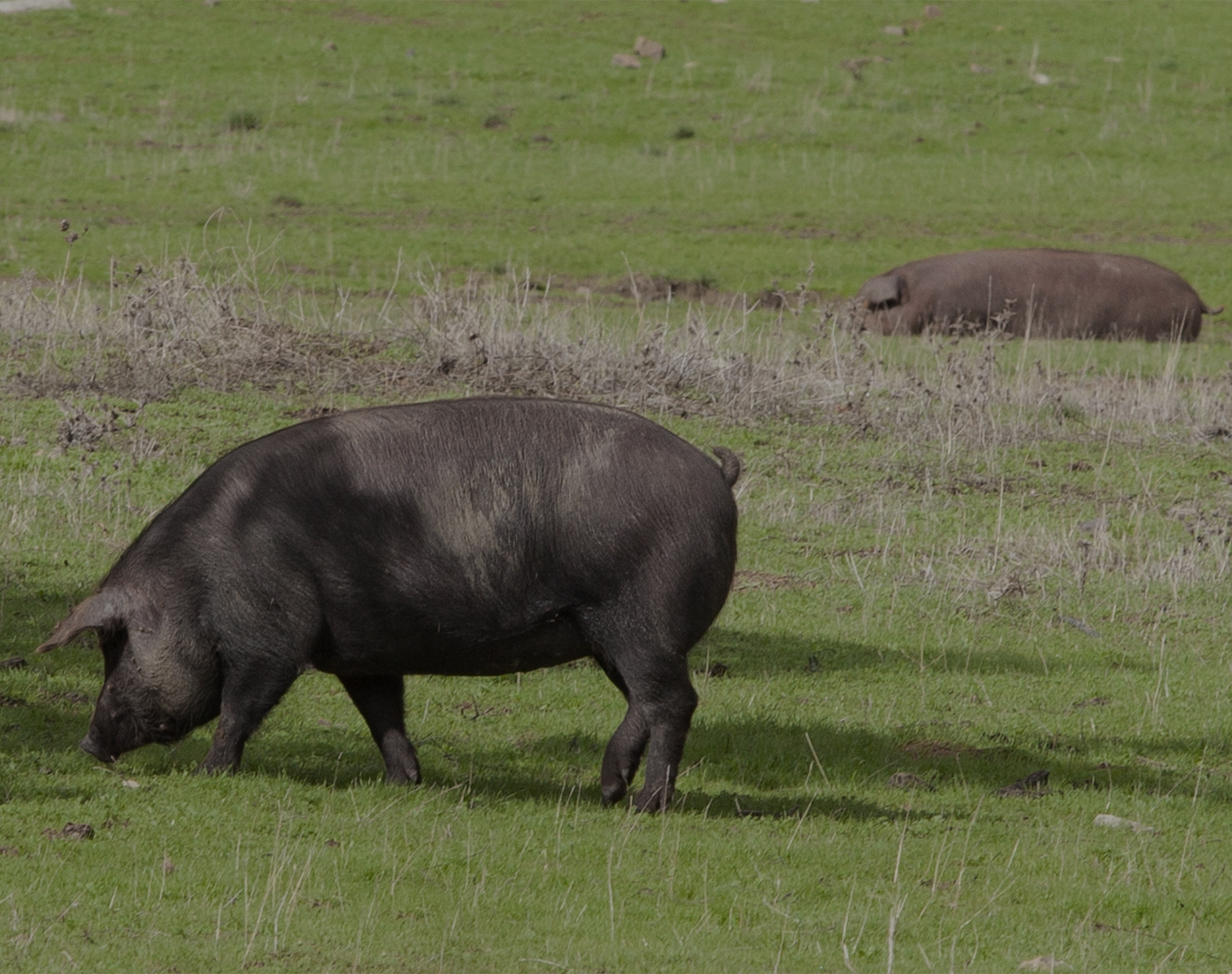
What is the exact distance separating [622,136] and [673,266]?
35.5 ft

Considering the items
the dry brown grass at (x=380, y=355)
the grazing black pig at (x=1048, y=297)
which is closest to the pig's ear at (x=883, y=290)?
the grazing black pig at (x=1048, y=297)

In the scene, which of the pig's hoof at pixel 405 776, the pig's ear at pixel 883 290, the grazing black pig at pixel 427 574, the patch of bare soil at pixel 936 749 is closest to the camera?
the grazing black pig at pixel 427 574

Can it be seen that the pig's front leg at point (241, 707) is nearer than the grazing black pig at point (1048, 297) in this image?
Yes

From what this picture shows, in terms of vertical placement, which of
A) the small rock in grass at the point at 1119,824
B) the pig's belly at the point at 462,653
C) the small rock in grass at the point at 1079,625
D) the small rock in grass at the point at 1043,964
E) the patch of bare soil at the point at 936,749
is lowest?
the small rock in grass at the point at 1079,625

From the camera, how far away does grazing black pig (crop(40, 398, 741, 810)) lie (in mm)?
6871

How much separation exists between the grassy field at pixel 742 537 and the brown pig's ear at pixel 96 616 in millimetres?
589

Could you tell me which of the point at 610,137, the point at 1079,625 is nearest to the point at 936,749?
the point at 1079,625

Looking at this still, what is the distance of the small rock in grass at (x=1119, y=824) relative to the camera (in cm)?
730

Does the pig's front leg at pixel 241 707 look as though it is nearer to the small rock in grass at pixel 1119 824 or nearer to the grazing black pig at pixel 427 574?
the grazing black pig at pixel 427 574

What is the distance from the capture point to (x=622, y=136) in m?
34.1

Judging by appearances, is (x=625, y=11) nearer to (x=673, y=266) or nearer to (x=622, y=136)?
(x=622, y=136)

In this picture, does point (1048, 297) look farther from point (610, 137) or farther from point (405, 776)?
point (405, 776)

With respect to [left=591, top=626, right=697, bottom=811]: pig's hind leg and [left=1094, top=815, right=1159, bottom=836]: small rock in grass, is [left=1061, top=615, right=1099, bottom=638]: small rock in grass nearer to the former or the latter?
[left=1094, top=815, right=1159, bottom=836]: small rock in grass

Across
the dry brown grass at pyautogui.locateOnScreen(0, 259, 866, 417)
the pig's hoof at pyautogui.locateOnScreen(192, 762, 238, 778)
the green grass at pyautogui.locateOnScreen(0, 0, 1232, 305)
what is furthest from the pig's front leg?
the green grass at pyautogui.locateOnScreen(0, 0, 1232, 305)
